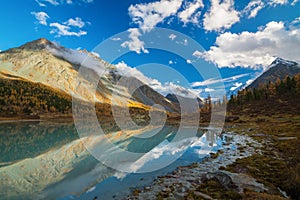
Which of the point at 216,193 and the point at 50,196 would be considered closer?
the point at 216,193

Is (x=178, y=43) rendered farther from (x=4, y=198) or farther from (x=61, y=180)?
(x=4, y=198)

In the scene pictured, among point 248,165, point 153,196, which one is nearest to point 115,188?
point 153,196

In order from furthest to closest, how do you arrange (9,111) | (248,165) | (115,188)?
1. (9,111)
2. (248,165)
3. (115,188)

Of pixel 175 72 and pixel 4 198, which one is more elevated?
pixel 175 72

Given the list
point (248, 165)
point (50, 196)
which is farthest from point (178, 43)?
point (50, 196)

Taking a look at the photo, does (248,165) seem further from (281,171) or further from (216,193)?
(216,193)

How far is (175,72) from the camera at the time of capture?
4422 cm

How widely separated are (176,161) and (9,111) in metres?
186

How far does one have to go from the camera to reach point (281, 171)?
767 inches

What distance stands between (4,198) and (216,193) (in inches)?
678

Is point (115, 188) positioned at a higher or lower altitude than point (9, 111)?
lower

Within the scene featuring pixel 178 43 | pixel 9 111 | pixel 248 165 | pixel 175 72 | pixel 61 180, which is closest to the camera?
pixel 61 180

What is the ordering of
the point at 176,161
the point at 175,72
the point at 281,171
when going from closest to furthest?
the point at 281,171, the point at 176,161, the point at 175,72

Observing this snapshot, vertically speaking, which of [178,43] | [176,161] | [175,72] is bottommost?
[176,161]
